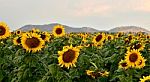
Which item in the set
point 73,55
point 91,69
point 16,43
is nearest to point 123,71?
point 91,69

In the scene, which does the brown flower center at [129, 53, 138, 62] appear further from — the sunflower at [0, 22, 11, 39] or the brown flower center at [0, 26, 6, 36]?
the brown flower center at [0, 26, 6, 36]

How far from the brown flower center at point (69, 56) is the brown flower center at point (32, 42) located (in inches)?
43.7

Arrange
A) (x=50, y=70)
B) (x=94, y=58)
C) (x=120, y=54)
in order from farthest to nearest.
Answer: (x=120, y=54) < (x=94, y=58) < (x=50, y=70)

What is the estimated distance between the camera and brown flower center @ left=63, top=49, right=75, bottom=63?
9954mm

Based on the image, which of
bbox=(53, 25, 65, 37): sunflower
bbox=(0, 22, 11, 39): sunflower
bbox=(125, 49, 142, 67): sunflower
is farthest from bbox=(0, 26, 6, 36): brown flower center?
bbox=(125, 49, 142, 67): sunflower

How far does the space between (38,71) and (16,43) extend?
2983mm

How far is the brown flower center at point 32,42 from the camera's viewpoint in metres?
10.8

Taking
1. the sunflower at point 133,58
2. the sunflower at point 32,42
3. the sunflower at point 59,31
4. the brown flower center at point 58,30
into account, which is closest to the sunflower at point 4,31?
the sunflower at point 32,42

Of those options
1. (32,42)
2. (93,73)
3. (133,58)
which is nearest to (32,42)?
(32,42)

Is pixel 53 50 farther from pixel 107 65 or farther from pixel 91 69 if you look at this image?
pixel 91 69

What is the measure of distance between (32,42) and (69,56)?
131cm

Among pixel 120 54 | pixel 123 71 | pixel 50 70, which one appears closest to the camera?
pixel 50 70

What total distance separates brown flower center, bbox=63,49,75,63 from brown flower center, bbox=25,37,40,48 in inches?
43.7

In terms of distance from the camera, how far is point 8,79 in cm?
1182
